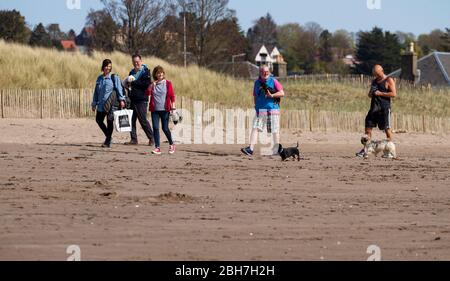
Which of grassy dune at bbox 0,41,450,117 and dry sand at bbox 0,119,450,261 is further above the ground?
grassy dune at bbox 0,41,450,117

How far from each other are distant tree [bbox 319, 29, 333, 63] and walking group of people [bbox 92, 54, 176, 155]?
77.9 m

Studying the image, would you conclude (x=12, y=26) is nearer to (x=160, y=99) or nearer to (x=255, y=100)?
(x=160, y=99)

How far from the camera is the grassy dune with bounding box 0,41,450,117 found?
83.4 ft

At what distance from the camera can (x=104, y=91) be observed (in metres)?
17.3

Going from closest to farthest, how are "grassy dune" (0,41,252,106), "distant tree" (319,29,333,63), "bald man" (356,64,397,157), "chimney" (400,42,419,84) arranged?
"bald man" (356,64,397,157) → "grassy dune" (0,41,252,106) → "chimney" (400,42,419,84) → "distant tree" (319,29,333,63)

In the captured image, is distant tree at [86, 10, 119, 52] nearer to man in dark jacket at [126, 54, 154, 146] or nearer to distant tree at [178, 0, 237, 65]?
distant tree at [178, 0, 237, 65]

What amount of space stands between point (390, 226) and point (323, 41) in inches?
3614

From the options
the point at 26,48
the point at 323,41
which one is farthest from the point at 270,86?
the point at 323,41

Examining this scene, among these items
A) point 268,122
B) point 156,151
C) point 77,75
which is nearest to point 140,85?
point 156,151

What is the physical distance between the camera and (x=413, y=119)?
24.9 m

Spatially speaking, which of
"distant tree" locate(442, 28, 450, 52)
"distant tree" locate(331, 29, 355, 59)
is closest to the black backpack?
"distant tree" locate(442, 28, 450, 52)

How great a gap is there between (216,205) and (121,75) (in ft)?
55.7
